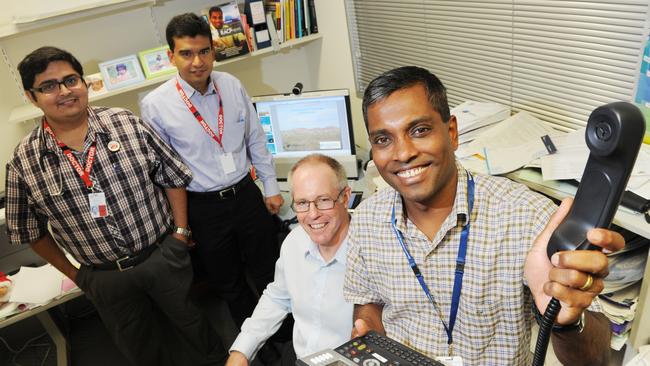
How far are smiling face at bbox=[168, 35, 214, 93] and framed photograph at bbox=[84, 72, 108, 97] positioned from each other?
0.75m

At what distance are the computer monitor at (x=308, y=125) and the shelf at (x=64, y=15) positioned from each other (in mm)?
940

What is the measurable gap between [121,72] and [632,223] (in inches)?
102

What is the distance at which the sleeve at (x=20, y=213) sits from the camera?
1821 millimetres

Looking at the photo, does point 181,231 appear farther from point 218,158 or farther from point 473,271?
point 473,271

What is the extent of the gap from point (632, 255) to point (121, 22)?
9.43 ft

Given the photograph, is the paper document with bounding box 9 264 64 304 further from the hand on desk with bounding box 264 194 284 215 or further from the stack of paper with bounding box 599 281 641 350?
the stack of paper with bounding box 599 281 641 350

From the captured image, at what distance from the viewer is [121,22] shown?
278cm

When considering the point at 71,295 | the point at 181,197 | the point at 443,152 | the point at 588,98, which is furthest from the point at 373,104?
the point at 71,295

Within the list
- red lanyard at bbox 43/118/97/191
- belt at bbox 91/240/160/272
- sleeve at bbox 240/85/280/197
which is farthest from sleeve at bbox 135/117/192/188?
sleeve at bbox 240/85/280/197

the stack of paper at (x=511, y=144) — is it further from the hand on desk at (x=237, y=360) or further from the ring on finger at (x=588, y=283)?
the hand on desk at (x=237, y=360)

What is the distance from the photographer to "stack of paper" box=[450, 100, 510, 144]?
1799mm

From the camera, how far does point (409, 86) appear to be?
39.1 inches

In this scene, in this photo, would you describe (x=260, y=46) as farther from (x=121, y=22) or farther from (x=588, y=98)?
(x=588, y=98)

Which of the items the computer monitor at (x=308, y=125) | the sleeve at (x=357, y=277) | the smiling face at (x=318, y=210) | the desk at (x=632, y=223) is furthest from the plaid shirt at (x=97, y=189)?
the desk at (x=632, y=223)
